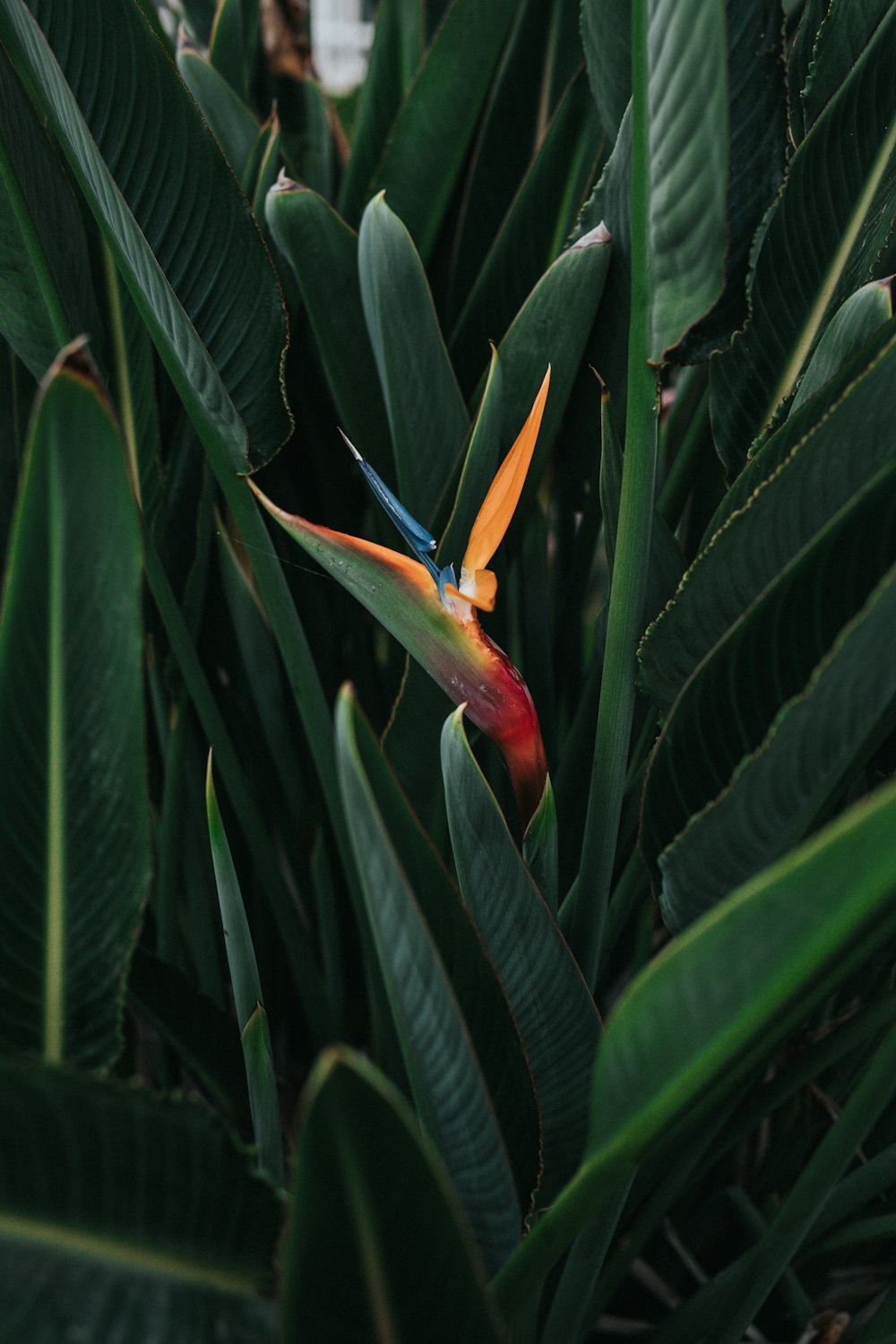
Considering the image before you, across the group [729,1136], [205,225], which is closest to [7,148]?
[205,225]

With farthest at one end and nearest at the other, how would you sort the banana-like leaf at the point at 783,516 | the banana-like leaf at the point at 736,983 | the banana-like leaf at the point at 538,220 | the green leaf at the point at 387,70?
the green leaf at the point at 387,70, the banana-like leaf at the point at 538,220, the banana-like leaf at the point at 783,516, the banana-like leaf at the point at 736,983

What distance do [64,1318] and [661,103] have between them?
0.37 m

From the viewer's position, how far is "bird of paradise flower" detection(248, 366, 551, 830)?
34cm

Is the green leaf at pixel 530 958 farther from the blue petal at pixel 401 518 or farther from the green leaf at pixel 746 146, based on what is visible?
the green leaf at pixel 746 146

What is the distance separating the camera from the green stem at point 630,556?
0.32m

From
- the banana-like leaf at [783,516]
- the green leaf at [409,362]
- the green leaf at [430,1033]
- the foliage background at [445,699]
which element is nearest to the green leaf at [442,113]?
the foliage background at [445,699]

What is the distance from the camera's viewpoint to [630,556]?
0.36 meters

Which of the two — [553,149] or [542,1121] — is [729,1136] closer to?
[542,1121]

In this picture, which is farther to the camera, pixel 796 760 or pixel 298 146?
pixel 298 146

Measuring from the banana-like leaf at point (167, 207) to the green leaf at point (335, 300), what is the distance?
0.12 ft

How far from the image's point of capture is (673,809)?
0.34 m

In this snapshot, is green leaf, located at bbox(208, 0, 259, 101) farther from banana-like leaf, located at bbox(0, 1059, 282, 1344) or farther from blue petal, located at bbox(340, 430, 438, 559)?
banana-like leaf, located at bbox(0, 1059, 282, 1344)

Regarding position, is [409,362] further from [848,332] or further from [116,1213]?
[116,1213]

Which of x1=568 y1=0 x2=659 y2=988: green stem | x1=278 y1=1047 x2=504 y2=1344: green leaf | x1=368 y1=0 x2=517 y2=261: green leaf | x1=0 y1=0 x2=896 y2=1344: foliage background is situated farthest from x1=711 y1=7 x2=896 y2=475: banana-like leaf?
x1=278 y1=1047 x2=504 y2=1344: green leaf
